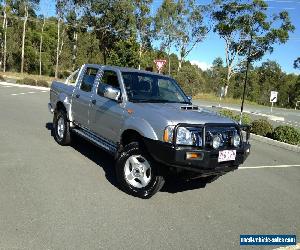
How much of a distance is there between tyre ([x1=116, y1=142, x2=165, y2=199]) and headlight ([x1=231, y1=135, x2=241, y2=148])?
3.85ft

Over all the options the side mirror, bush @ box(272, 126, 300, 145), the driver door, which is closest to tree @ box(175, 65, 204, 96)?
bush @ box(272, 126, 300, 145)

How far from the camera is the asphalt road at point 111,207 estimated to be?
4.26 m

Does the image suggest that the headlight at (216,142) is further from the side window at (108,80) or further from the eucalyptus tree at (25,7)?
the eucalyptus tree at (25,7)

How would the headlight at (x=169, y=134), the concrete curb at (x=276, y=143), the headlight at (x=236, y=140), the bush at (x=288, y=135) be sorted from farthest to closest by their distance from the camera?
the bush at (x=288, y=135) < the concrete curb at (x=276, y=143) < the headlight at (x=236, y=140) < the headlight at (x=169, y=134)

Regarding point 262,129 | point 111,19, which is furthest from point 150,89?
point 111,19

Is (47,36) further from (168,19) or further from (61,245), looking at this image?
(61,245)

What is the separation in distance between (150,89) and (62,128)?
2651 millimetres

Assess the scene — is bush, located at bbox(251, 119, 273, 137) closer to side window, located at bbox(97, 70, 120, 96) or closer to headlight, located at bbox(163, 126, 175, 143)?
side window, located at bbox(97, 70, 120, 96)

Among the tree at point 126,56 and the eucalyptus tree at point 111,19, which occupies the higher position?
the eucalyptus tree at point 111,19

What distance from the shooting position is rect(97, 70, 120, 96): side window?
22.0ft

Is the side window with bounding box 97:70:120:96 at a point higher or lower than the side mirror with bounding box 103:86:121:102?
higher

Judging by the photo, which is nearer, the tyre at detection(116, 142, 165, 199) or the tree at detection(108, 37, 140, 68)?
the tyre at detection(116, 142, 165, 199)

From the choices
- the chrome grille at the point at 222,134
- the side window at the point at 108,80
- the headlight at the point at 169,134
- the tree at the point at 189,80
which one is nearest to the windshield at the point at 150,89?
the side window at the point at 108,80

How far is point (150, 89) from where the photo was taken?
6.71m
